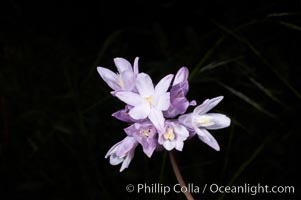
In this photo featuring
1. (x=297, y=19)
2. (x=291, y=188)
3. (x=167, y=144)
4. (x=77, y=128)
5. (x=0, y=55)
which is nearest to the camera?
(x=167, y=144)


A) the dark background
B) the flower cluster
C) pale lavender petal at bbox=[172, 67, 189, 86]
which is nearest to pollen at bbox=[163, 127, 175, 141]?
the flower cluster

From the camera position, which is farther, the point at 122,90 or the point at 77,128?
the point at 77,128

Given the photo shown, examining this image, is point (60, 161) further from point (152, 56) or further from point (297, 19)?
point (297, 19)

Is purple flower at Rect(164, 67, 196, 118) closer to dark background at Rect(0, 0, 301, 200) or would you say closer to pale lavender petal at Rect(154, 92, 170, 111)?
pale lavender petal at Rect(154, 92, 170, 111)

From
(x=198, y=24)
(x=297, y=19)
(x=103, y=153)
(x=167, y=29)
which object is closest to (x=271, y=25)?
(x=297, y=19)

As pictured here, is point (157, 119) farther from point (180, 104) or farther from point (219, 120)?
point (219, 120)

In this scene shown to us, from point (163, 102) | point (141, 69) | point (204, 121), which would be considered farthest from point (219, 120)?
point (141, 69)

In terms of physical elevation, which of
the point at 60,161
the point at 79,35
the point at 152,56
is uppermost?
the point at 79,35

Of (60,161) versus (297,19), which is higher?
(297,19)

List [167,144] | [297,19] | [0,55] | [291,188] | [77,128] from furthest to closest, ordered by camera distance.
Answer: [0,55] < [297,19] < [77,128] < [291,188] < [167,144]
